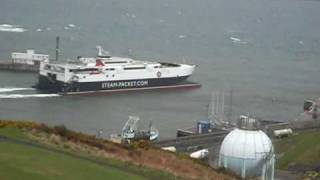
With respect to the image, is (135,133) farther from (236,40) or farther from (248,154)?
(236,40)

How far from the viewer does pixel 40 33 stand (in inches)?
3088

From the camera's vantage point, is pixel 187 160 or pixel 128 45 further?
pixel 128 45

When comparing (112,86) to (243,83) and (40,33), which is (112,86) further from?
(40,33)

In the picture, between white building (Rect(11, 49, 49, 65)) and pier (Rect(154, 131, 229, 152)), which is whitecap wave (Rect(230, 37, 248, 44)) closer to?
white building (Rect(11, 49, 49, 65))

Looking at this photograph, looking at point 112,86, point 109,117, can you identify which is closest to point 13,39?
point 112,86

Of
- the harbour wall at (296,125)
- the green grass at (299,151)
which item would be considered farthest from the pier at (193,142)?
the green grass at (299,151)

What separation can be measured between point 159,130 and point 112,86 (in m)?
16.1

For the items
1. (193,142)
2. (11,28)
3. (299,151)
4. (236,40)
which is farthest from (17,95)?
(236,40)

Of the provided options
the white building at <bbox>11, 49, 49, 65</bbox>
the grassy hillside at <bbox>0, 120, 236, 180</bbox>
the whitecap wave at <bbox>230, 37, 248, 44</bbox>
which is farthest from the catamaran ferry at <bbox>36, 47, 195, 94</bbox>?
the grassy hillside at <bbox>0, 120, 236, 180</bbox>

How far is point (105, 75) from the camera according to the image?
51.2 metres

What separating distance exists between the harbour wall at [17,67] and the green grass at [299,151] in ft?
102

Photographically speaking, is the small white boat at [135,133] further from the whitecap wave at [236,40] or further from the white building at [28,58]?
the whitecap wave at [236,40]

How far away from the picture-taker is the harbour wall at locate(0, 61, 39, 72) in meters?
53.4

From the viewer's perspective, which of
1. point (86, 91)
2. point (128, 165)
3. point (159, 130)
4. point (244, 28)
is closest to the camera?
point (128, 165)
